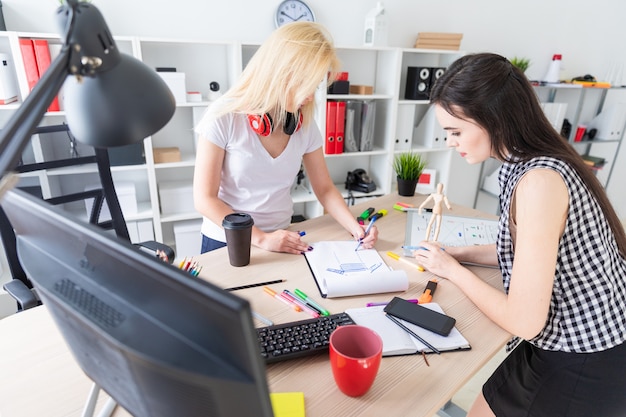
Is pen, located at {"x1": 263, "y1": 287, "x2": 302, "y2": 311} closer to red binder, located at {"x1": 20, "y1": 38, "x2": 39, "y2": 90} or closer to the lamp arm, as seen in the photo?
the lamp arm

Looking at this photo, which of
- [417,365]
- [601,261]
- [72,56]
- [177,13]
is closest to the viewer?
[72,56]

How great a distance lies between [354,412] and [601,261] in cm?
68

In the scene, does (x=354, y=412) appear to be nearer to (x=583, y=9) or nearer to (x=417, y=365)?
(x=417, y=365)

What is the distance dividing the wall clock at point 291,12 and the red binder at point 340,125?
597mm

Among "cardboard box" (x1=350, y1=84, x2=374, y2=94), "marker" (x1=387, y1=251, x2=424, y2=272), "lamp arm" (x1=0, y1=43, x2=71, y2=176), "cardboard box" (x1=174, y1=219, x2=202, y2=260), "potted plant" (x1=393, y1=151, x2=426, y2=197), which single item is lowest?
"cardboard box" (x1=174, y1=219, x2=202, y2=260)

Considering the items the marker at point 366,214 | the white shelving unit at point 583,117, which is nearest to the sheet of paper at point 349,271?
the marker at point 366,214

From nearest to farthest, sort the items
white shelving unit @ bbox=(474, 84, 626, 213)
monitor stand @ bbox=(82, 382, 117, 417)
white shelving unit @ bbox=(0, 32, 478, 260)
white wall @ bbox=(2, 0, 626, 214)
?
monitor stand @ bbox=(82, 382, 117, 417), white shelving unit @ bbox=(0, 32, 478, 260), white wall @ bbox=(2, 0, 626, 214), white shelving unit @ bbox=(474, 84, 626, 213)

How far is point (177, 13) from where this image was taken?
7.61 feet

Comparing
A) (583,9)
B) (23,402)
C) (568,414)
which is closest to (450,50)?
(583,9)

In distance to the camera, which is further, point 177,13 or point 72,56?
point 177,13

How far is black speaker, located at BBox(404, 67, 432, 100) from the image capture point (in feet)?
9.21

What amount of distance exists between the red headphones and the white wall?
3.27 ft

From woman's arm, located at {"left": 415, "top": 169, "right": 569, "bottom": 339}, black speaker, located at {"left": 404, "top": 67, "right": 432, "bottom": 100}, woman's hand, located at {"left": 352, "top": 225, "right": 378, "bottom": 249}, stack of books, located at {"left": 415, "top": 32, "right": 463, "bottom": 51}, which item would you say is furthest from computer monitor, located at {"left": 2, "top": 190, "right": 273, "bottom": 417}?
stack of books, located at {"left": 415, "top": 32, "right": 463, "bottom": 51}

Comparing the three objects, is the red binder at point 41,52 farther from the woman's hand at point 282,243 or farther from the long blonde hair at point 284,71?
the woman's hand at point 282,243
